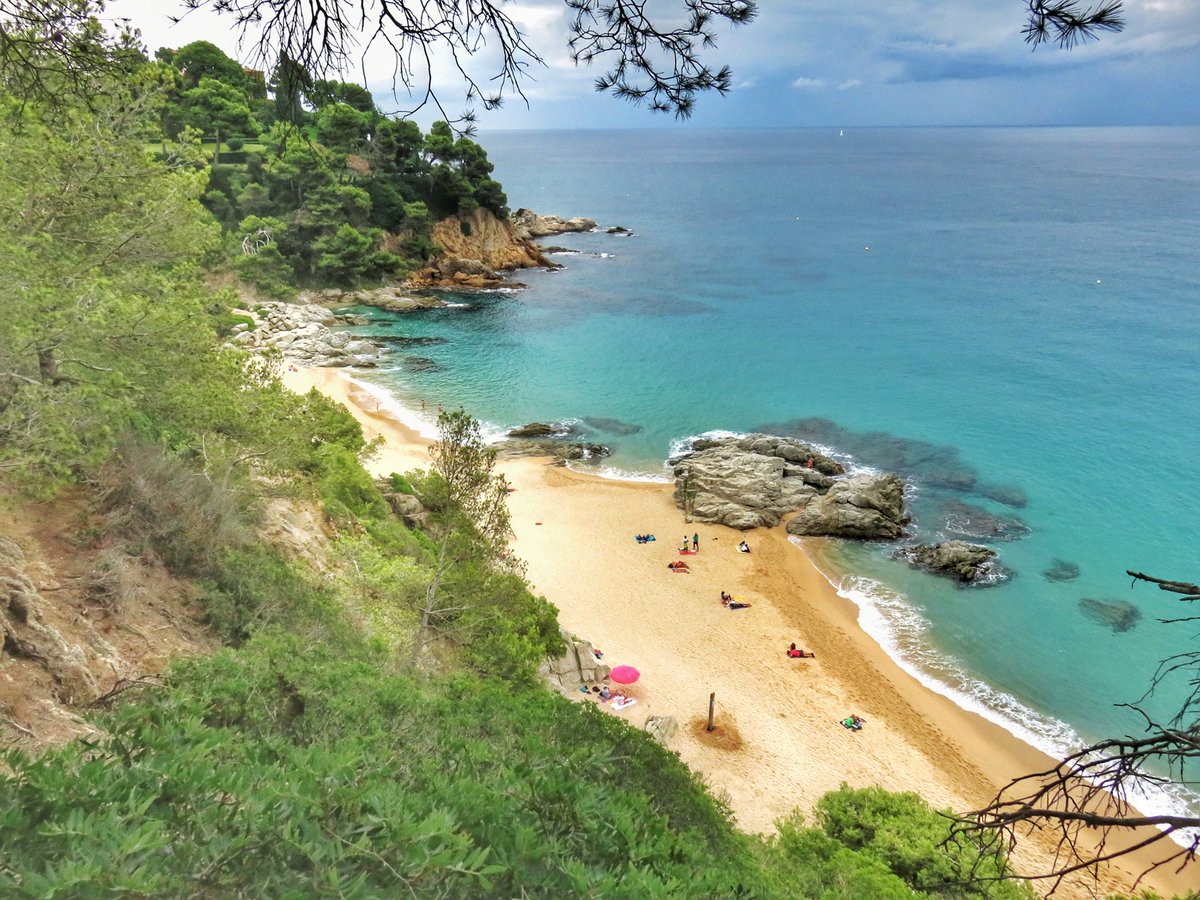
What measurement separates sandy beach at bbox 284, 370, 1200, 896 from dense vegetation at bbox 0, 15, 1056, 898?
4.42 m

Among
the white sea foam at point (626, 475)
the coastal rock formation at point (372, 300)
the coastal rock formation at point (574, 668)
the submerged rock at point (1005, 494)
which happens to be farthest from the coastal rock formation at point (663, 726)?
the coastal rock formation at point (372, 300)

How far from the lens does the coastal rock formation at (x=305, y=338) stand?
3997cm

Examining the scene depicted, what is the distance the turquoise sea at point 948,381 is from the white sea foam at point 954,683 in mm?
79

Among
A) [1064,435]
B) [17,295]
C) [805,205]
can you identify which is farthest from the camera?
[805,205]

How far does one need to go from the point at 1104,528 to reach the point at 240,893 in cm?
3072

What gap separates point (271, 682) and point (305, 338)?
39.0 metres

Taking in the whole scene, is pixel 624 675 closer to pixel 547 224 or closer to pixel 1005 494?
pixel 1005 494

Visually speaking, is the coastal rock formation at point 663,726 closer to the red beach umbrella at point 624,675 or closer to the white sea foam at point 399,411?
the red beach umbrella at point 624,675

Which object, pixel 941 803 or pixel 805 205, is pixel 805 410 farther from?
pixel 805 205

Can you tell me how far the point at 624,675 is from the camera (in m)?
17.5

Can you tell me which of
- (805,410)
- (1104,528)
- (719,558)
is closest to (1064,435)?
(1104,528)

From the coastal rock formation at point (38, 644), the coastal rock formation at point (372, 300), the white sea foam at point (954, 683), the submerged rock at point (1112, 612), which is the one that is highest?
the coastal rock formation at point (372, 300)

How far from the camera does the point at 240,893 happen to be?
2.85m

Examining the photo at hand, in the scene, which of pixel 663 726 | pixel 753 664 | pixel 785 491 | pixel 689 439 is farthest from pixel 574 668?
pixel 689 439
